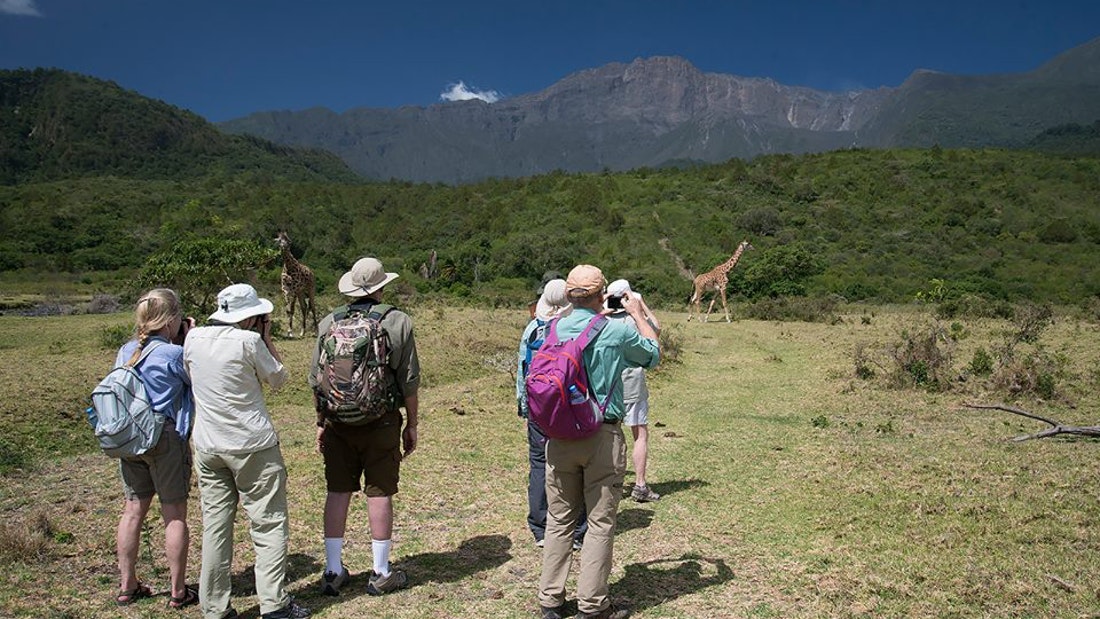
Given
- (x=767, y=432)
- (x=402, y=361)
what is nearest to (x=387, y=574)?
(x=402, y=361)

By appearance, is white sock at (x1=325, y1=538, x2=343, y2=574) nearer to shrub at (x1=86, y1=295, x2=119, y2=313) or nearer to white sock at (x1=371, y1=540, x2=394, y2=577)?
white sock at (x1=371, y1=540, x2=394, y2=577)

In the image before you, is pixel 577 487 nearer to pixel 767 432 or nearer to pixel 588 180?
pixel 767 432

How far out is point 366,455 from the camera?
432 cm

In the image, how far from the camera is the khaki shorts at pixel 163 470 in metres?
4.02

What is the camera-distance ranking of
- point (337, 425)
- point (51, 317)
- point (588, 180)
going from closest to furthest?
point (337, 425)
point (51, 317)
point (588, 180)

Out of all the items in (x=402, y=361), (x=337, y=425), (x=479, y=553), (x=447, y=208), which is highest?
(x=447, y=208)

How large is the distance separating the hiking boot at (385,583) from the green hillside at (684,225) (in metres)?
23.8

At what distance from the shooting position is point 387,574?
437 centimetres

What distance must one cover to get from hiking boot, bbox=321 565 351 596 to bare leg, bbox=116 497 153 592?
1068mm

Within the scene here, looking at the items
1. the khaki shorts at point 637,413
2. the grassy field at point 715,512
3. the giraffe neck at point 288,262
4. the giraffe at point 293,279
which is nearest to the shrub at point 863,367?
the grassy field at point 715,512

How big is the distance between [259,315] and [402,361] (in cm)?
84

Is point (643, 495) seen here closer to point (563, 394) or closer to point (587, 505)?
point (587, 505)

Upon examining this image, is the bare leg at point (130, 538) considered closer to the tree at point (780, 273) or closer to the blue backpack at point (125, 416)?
the blue backpack at point (125, 416)

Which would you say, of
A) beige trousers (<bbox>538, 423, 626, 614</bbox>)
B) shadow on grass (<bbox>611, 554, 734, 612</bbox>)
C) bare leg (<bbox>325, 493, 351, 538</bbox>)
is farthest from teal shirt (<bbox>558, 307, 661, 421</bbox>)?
bare leg (<bbox>325, 493, 351, 538</bbox>)
